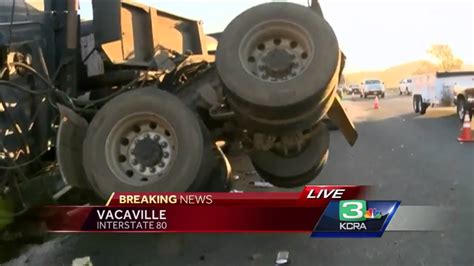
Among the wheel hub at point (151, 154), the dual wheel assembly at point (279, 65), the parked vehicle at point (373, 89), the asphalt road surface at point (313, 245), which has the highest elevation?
the dual wheel assembly at point (279, 65)

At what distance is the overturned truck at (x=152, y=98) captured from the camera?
147 inches

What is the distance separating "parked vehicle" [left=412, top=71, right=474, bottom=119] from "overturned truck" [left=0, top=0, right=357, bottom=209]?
39.2ft

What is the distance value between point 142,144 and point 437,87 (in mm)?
15742

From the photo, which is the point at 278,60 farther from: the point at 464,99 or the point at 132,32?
the point at 464,99

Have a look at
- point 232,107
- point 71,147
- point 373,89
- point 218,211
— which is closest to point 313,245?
point 218,211

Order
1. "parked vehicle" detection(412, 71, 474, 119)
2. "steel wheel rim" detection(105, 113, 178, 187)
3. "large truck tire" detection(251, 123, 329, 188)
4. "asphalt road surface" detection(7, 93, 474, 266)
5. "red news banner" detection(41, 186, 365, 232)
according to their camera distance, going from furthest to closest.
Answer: "parked vehicle" detection(412, 71, 474, 119)
"large truck tire" detection(251, 123, 329, 188)
"asphalt road surface" detection(7, 93, 474, 266)
"steel wheel rim" detection(105, 113, 178, 187)
"red news banner" detection(41, 186, 365, 232)

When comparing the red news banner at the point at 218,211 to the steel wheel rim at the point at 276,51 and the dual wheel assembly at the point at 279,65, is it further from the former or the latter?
the steel wheel rim at the point at 276,51

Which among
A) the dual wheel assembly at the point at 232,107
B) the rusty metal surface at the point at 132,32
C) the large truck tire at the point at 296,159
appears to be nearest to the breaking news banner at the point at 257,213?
the dual wheel assembly at the point at 232,107

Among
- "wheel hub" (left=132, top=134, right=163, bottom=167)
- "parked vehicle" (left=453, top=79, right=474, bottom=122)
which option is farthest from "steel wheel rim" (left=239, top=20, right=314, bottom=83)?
"parked vehicle" (left=453, top=79, right=474, bottom=122)

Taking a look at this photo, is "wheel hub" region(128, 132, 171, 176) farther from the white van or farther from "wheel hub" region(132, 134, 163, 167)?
the white van

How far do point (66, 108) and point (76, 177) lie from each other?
56cm

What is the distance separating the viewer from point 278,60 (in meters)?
3.74

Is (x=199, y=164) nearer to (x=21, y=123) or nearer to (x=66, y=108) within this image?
(x=66, y=108)

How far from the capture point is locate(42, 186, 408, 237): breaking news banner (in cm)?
358
